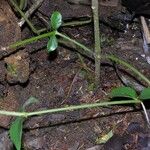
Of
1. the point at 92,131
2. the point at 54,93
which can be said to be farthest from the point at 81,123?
the point at 54,93

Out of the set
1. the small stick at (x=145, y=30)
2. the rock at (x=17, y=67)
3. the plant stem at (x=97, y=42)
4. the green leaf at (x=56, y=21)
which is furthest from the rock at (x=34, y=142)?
the small stick at (x=145, y=30)

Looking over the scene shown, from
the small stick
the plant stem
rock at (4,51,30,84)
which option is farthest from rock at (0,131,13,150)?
the small stick

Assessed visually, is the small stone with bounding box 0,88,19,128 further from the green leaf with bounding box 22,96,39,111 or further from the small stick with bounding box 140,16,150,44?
the small stick with bounding box 140,16,150,44

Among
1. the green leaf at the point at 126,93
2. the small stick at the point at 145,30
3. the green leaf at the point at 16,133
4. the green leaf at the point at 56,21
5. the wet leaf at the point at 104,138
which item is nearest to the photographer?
the green leaf at the point at 16,133

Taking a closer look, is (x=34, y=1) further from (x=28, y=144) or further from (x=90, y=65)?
(x=28, y=144)

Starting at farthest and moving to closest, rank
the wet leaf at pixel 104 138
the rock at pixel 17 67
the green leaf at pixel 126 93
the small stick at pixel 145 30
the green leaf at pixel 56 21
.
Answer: the small stick at pixel 145 30 → the rock at pixel 17 67 → the wet leaf at pixel 104 138 → the green leaf at pixel 56 21 → the green leaf at pixel 126 93

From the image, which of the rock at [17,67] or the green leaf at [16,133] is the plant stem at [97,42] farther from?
the green leaf at [16,133]
